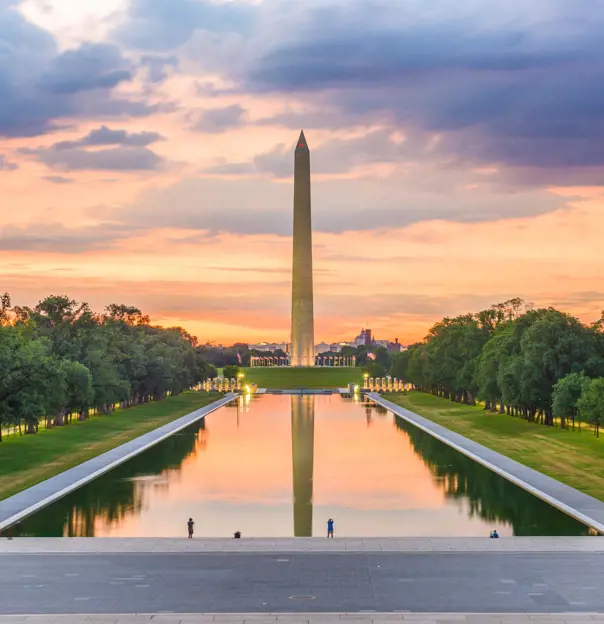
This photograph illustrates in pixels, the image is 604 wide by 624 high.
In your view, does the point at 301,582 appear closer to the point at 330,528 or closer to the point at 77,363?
the point at 330,528

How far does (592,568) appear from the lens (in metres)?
26.7

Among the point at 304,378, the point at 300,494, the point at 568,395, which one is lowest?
the point at 300,494

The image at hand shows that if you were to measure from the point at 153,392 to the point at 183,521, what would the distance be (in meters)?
77.0

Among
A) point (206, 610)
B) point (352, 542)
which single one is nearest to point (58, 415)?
point (352, 542)

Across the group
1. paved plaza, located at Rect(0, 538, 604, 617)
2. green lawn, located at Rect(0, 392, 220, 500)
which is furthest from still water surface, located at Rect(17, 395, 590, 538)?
paved plaza, located at Rect(0, 538, 604, 617)

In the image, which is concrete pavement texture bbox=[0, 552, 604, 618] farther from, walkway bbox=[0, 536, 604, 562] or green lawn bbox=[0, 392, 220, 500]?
green lawn bbox=[0, 392, 220, 500]

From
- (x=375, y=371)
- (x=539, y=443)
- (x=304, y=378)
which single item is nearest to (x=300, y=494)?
(x=539, y=443)

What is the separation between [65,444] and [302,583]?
3877 cm

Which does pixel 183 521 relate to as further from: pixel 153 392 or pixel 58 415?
pixel 153 392

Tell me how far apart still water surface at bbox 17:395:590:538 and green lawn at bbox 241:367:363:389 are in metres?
76.3

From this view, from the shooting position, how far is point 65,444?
61312mm

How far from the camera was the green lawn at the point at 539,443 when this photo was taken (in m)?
46.4

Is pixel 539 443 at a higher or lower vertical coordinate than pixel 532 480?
higher

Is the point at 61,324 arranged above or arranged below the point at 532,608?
above
